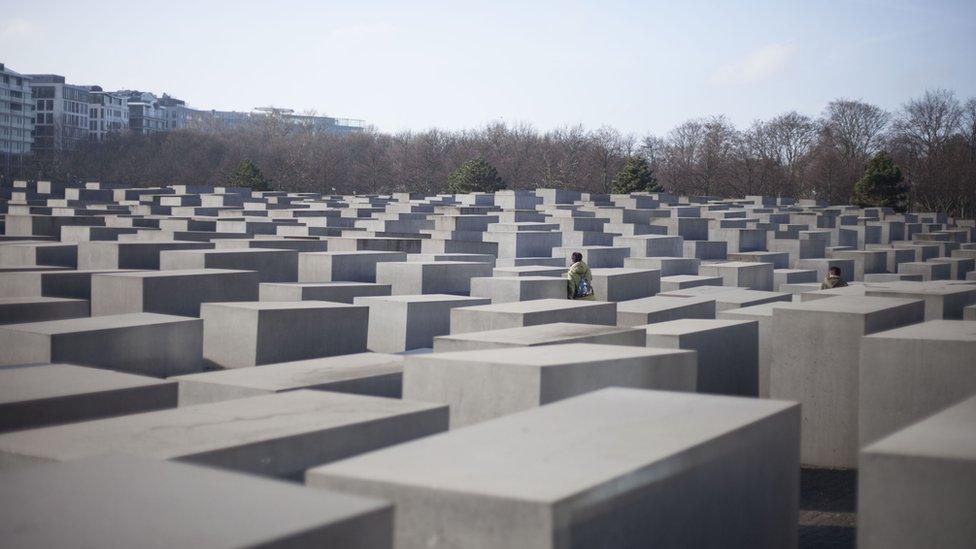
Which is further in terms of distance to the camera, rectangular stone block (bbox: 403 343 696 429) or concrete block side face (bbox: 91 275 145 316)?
concrete block side face (bbox: 91 275 145 316)

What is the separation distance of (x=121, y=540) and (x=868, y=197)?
43.3 meters

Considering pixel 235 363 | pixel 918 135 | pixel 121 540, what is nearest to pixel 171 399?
pixel 235 363

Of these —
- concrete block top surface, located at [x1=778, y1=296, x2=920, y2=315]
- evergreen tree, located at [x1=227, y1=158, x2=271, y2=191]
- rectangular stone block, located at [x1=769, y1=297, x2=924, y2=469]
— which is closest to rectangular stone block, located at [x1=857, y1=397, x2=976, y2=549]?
rectangular stone block, located at [x1=769, y1=297, x2=924, y2=469]

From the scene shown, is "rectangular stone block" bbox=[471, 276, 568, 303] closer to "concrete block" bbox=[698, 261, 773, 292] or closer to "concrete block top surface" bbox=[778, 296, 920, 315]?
"concrete block top surface" bbox=[778, 296, 920, 315]

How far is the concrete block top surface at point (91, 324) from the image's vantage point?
7758 millimetres

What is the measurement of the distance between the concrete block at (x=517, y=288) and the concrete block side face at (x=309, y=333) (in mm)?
2741

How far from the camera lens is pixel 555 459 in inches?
147

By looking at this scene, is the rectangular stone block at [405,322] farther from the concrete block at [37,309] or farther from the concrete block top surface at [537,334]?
the concrete block at [37,309]

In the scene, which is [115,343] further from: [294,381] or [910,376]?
[910,376]

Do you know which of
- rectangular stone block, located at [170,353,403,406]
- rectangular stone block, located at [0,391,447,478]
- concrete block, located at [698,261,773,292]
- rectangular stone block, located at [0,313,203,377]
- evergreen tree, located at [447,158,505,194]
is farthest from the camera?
evergreen tree, located at [447,158,505,194]

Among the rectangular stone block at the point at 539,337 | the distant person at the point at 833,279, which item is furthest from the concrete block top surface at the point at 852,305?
the distant person at the point at 833,279

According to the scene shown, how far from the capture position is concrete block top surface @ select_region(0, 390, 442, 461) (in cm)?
421

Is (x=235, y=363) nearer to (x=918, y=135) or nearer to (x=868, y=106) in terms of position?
(x=918, y=135)

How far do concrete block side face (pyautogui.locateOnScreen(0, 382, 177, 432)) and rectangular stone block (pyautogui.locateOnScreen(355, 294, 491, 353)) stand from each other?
14.7 feet
